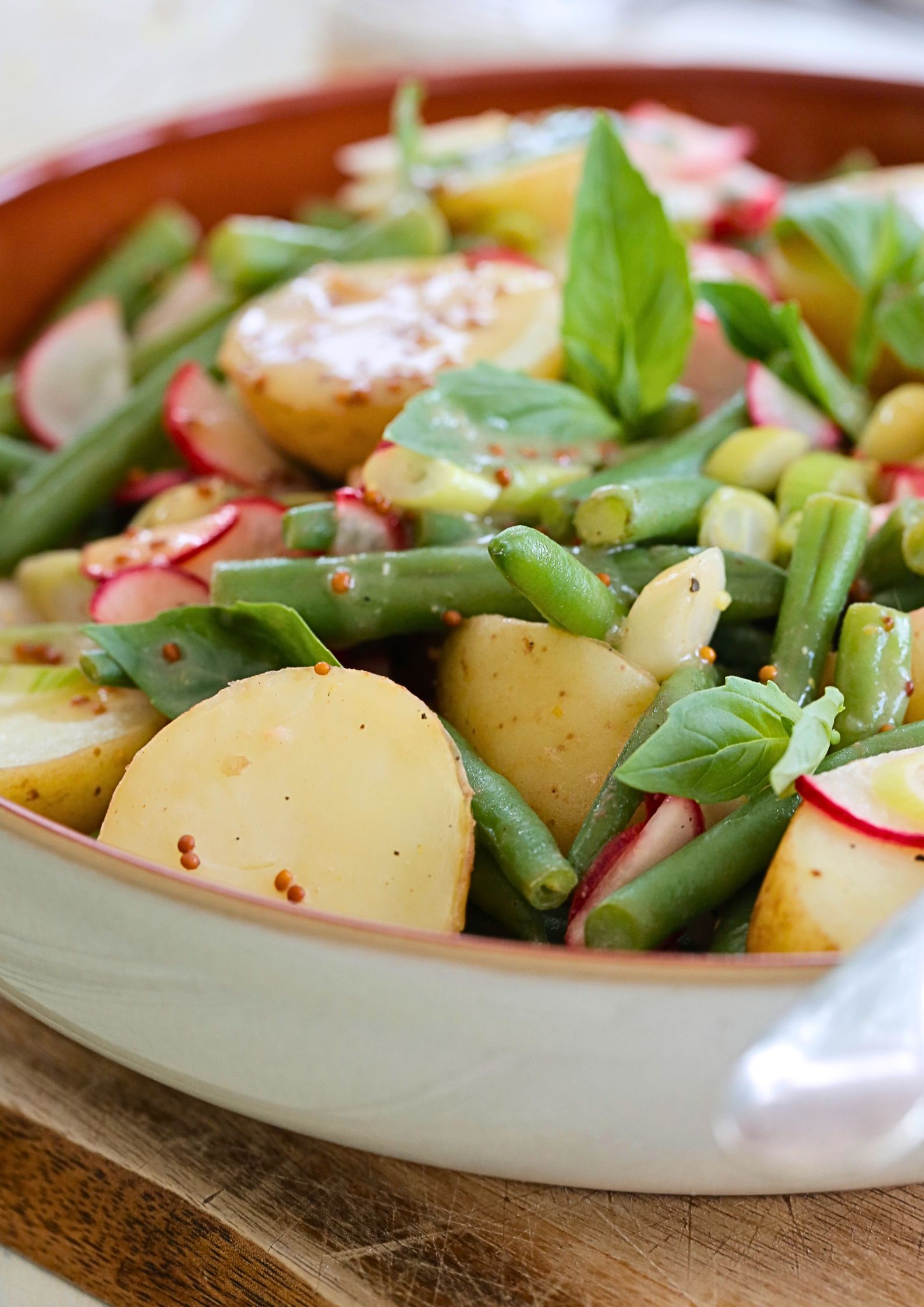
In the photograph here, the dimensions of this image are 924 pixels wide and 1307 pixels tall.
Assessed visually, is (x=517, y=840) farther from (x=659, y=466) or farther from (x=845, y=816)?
(x=659, y=466)

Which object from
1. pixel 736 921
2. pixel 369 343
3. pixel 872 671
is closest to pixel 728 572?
pixel 872 671

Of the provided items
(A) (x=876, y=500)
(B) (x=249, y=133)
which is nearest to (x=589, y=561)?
(A) (x=876, y=500)

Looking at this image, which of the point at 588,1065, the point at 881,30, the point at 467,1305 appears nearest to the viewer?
the point at 588,1065

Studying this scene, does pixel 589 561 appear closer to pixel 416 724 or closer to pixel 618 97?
pixel 416 724

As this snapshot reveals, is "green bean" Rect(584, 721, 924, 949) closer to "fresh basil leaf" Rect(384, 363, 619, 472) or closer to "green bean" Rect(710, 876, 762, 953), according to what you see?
"green bean" Rect(710, 876, 762, 953)

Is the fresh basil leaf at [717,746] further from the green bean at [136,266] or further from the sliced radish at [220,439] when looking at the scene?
the green bean at [136,266]
